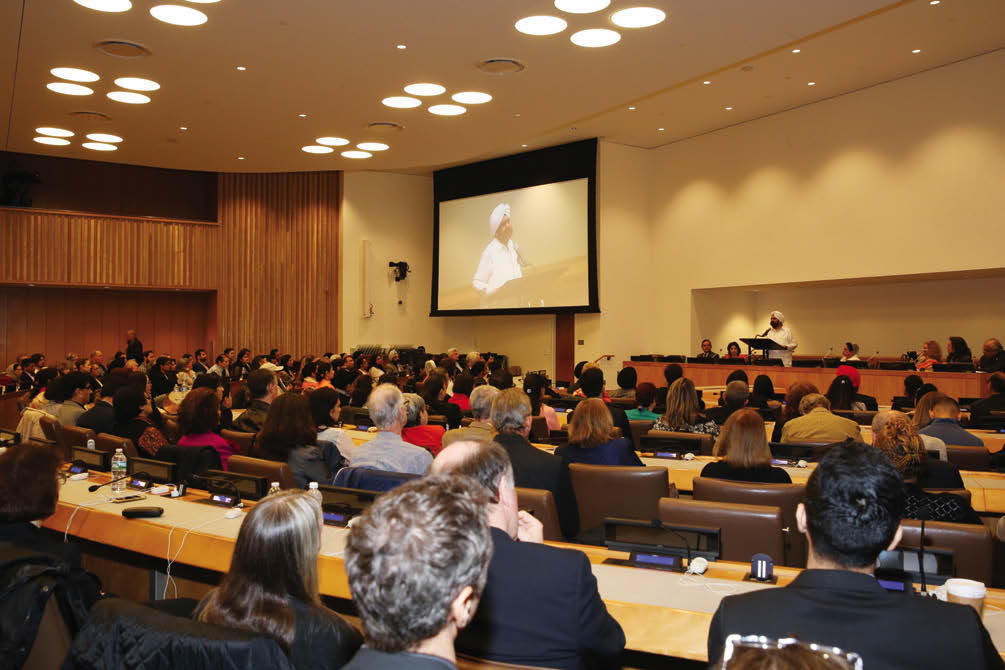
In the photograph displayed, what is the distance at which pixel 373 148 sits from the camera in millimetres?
15305

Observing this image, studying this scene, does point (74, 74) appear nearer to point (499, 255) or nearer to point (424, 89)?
point (424, 89)

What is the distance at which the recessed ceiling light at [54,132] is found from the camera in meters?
13.9

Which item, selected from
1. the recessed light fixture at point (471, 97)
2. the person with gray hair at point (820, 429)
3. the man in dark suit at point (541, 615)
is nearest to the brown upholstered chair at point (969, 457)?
the person with gray hair at point (820, 429)

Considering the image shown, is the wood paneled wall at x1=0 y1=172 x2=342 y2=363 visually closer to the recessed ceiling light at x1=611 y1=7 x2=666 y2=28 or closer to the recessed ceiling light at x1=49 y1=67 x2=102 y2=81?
the recessed ceiling light at x1=49 y1=67 x2=102 y2=81

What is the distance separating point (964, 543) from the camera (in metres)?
2.94

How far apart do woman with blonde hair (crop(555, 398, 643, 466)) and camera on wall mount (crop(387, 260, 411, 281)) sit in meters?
14.6

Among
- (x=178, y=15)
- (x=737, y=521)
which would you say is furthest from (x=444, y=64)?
(x=737, y=521)

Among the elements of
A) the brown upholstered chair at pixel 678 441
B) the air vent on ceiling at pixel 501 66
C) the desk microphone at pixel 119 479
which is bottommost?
the desk microphone at pixel 119 479

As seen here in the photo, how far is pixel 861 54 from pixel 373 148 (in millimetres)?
8431

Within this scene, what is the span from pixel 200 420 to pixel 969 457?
5012 millimetres

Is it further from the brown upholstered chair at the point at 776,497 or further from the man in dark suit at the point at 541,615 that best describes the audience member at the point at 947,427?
the man in dark suit at the point at 541,615

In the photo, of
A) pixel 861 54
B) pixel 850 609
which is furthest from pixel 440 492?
pixel 861 54

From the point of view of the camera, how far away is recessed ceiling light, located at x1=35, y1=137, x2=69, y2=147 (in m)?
14.7

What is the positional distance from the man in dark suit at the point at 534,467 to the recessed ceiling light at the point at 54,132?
12.7 meters
